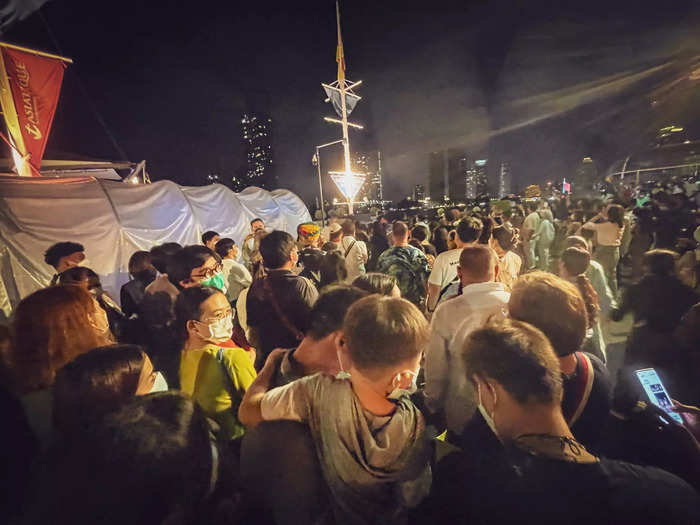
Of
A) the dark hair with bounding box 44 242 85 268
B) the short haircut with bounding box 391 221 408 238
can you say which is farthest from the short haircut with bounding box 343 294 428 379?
the dark hair with bounding box 44 242 85 268

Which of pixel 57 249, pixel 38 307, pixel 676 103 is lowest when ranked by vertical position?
pixel 38 307

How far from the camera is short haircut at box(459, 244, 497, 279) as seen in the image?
9.02 ft

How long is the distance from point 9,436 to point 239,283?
353cm

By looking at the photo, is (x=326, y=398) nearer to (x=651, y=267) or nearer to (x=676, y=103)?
(x=651, y=267)

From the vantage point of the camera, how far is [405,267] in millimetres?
4898

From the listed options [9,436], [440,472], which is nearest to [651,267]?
[440,472]

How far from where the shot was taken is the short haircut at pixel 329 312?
5.99 ft

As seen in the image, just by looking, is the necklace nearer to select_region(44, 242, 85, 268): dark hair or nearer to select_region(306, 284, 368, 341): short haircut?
select_region(306, 284, 368, 341): short haircut

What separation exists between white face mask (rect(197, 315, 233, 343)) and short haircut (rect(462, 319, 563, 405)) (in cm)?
166

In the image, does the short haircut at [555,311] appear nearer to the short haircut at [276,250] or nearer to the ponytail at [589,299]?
the ponytail at [589,299]

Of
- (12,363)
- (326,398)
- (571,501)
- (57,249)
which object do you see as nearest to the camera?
(571,501)

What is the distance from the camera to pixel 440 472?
67.6 inches

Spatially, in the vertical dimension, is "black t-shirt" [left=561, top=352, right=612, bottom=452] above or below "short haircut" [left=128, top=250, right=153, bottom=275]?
below

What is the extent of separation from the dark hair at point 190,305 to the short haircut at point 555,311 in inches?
85.6
